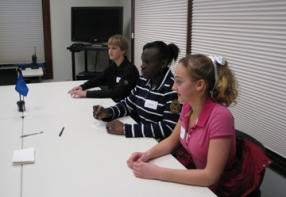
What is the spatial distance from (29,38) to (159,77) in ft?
11.4

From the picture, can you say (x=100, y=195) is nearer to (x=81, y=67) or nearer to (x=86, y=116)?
(x=86, y=116)

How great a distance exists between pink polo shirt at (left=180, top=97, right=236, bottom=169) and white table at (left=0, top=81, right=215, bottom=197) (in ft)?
0.38

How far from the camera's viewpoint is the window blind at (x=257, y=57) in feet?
5.69

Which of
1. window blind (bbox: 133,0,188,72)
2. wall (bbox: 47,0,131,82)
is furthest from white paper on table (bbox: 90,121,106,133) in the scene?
wall (bbox: 47,0,131,82)

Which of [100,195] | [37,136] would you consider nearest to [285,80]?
[100,195]

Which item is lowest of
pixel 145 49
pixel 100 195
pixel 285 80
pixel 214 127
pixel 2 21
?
pixel 100 195

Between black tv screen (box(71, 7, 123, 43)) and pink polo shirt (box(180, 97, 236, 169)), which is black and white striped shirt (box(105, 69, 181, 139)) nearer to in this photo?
pink polo shirt (box(180, 97, 236, 169))

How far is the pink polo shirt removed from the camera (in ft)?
3.78

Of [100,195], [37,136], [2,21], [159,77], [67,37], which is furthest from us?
[67,37]

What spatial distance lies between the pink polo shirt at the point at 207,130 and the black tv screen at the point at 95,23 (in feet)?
10.4

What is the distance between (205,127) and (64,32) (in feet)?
13.2

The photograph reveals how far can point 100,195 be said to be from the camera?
104 centimetres

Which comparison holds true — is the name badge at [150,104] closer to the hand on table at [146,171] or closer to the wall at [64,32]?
the hand on table at [146,171]

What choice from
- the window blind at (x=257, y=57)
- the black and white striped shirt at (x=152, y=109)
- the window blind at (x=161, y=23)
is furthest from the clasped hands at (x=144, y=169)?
the window blind at (x=161, y=23)
